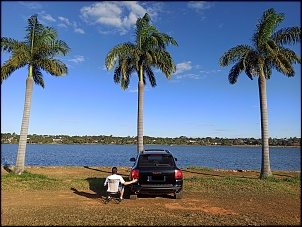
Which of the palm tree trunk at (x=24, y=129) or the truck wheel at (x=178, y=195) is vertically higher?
the palm tree trunk at (x=24, y=129)

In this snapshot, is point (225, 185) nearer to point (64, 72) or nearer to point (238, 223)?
point (238, 223)

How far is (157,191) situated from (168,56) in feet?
38.9

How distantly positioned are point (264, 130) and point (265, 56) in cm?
445

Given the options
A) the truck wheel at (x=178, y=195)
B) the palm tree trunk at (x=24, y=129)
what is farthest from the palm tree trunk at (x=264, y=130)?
the palm tree trunk at (x=24, y=129)

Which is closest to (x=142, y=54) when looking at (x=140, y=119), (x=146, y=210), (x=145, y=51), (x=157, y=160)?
(x=145, y=51)

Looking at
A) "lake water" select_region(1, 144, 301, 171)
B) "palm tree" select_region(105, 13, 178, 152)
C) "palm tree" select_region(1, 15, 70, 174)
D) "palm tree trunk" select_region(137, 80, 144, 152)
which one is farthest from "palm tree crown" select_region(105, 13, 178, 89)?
"lake water" select_region(1, 144, 301, 171)

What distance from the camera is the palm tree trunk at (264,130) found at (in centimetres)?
1717

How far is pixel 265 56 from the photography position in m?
17.5

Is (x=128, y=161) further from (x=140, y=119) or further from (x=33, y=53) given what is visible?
(x=33, y=53)

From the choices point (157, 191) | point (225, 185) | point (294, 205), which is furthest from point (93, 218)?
point (225, 185)

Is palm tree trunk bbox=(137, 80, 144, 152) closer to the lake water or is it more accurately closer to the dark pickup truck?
the lake water

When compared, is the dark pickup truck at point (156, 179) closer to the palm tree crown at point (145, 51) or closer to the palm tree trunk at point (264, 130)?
the palm tree trunk at point (264, 130)

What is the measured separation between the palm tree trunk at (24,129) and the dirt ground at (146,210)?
509 centimetres

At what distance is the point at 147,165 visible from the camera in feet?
33.6
